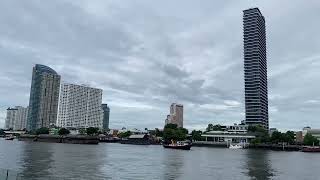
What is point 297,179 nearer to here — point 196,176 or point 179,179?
point 196,176

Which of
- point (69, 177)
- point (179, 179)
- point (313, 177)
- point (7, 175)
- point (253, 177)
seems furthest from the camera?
point (313, 177)

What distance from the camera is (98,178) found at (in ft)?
236

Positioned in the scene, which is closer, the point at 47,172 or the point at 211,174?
the point at 47,172

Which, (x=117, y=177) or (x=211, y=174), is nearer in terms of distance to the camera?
(x=117, y=177)

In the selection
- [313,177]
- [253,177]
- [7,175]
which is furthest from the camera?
[313,177]

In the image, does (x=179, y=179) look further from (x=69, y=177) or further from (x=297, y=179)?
(x=297, y=179)

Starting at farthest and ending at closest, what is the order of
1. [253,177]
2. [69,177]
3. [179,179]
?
[253,177]
[179,179]
[69,177]

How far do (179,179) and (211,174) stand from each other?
1335 centimetres

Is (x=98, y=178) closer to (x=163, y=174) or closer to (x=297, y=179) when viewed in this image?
(x=163, y=174)

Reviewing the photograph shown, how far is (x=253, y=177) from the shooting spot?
8094cm

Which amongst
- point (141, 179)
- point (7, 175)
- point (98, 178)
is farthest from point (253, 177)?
point (7, 175)

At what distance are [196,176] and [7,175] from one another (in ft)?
165

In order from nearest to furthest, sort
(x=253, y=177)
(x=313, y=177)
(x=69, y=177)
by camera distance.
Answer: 1. (x=69, y=177)
2. (x=253, y=177)
3. (x=313, y=177)

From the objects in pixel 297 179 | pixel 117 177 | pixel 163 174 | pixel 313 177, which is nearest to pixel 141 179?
pixel 117 177
